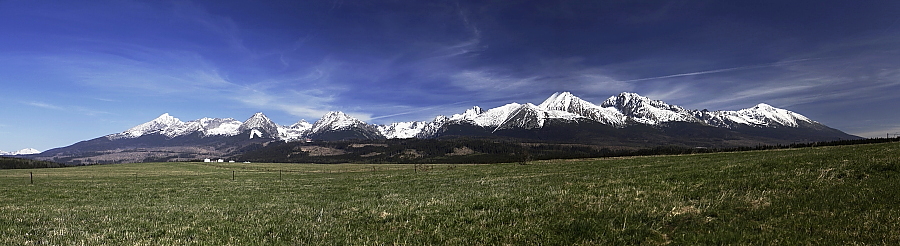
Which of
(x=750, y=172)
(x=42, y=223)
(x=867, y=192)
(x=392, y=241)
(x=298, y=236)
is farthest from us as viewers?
(x=750, y=172)

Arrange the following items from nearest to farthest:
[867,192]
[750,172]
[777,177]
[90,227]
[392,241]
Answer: [392,241], [867,192], [90,227], [777,177], [750,172]

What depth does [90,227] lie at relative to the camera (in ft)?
46.7

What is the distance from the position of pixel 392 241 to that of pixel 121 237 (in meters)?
9.03

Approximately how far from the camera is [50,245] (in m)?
11.1

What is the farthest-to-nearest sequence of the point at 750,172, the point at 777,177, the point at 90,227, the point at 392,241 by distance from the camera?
the point at 750,172, the point at 777,177, the point at 90,227, the point at 392,241

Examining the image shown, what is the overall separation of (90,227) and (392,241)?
484 inches

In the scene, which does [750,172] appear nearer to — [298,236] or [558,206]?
[558,206]

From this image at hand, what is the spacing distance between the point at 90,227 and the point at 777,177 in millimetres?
27668

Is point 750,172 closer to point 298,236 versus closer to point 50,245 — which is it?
point 298,236

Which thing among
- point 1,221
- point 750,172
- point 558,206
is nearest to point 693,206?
point 558,206

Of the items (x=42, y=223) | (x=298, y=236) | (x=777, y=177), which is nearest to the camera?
(x=298, y=236)

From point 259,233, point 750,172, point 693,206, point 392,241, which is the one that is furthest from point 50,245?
point 750,172

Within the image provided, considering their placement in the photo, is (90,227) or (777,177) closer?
(90,227)

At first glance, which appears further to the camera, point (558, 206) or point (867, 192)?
point (558, 206)
